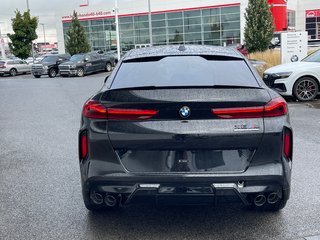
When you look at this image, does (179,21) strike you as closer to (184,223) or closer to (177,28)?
(177,28)

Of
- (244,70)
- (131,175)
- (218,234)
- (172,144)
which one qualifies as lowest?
(218,234)

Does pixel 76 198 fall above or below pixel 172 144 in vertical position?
below

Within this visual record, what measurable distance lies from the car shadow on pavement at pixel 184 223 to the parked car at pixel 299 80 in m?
8.19

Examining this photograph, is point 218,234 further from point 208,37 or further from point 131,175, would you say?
point 208,37

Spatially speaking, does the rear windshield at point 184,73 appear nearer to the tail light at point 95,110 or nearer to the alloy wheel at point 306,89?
the tail light at point 95,110

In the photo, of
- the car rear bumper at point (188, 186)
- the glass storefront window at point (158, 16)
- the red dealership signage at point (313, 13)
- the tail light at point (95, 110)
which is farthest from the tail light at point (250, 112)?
the red dealership signage at point (313, 13)

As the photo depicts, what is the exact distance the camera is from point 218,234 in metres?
3.88

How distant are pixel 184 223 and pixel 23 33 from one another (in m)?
44.3

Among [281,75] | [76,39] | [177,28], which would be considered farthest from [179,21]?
[281,75]

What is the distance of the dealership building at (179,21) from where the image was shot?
53.7 m

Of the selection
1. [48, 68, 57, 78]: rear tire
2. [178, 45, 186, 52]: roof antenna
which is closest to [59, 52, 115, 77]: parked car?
[48, 68, 57, 78]: rear tire

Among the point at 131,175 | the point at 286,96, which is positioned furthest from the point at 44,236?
the point at 286,96

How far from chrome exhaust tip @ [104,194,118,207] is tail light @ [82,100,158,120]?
698mm

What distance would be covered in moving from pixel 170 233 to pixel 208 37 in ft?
177
